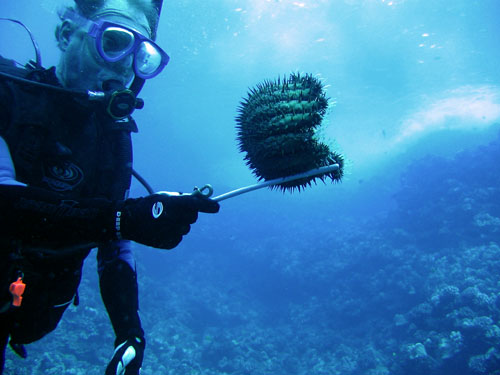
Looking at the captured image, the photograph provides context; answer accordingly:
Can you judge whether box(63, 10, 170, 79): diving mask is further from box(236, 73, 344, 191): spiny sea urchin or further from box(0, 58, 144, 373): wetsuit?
box(236, 73, 344, 191): spiny sea urchin

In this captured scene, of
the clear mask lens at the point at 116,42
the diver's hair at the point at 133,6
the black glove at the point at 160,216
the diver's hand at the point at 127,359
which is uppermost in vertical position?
the diver's hair at the point at 133,6

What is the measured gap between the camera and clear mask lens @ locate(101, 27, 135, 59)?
2443mm

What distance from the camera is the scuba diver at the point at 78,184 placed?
1.55 metres

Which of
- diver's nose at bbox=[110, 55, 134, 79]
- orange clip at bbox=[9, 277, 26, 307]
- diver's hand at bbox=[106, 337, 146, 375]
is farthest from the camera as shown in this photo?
diver's nose at bbox=[110, 55, 134, 79]

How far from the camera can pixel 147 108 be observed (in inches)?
1843

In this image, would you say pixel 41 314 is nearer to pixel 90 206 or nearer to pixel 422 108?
pixel 90 206

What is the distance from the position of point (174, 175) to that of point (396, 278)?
59.5 metres

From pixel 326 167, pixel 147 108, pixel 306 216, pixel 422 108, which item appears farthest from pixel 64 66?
pixel 147 108

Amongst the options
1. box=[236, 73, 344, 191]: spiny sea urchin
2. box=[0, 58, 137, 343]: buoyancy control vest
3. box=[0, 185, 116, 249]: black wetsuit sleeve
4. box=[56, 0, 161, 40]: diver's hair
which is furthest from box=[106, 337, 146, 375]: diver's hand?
box=[56, 0, 161, 40]: diver's hair

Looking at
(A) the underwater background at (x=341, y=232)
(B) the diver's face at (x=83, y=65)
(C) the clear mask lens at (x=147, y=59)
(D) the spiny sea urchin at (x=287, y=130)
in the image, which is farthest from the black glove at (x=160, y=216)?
(C) the clear mask lens at (x=147, y=59)

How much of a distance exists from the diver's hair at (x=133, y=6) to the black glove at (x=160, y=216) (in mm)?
2032

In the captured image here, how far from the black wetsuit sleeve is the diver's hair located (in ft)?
6.29

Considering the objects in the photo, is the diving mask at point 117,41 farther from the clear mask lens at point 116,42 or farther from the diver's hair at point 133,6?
the diver's hair at point 133,6

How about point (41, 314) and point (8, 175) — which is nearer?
point (8, 175)
